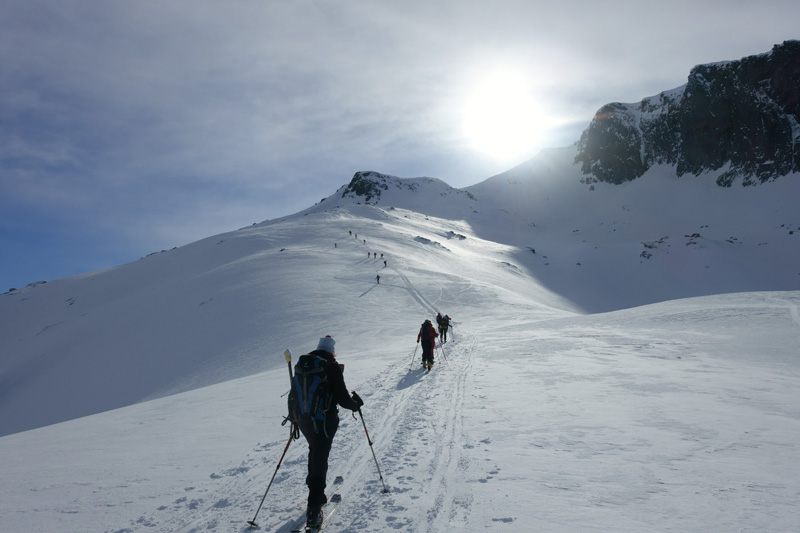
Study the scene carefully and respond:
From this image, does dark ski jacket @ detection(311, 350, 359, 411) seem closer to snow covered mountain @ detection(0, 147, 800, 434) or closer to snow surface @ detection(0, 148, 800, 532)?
snow surface @ detection(0, 148, 800, 532)

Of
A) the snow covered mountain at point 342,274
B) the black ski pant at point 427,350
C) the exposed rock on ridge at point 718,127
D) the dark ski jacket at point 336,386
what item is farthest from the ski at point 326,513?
the exposed rock on ridge at point 718,127

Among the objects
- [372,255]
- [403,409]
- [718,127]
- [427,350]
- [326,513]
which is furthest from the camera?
[718,127]

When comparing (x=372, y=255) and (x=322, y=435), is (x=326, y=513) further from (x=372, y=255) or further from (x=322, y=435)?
(x=372, y=255)

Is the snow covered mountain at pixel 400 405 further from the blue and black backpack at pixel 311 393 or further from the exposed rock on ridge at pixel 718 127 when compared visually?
the exposed rock on ridge at pixel 718 127

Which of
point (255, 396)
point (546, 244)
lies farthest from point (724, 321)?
point (546, 244)

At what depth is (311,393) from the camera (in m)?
5.18

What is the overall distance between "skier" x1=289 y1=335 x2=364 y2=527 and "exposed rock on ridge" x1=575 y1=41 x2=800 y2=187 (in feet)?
409

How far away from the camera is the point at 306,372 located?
5223 mm

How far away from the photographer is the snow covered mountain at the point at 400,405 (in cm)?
511

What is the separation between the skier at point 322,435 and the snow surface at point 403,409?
0.44 metres

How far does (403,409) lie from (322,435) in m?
4.77

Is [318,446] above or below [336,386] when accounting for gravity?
below

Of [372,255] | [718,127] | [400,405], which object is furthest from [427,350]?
[718,127]

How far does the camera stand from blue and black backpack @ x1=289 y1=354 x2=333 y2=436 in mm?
5176
